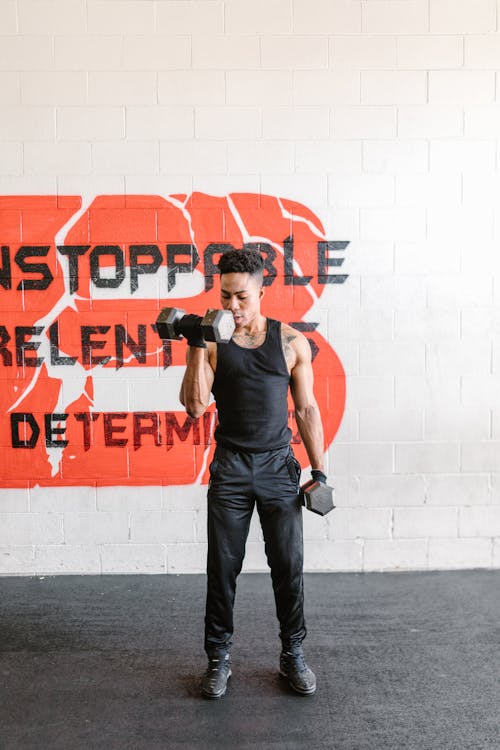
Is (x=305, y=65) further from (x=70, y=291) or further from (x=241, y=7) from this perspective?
(x=70, y=291)

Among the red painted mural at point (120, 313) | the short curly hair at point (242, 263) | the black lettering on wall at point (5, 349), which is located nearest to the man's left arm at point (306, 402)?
the short curly hair at point (242, 263)

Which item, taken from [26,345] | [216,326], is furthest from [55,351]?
[216,326]

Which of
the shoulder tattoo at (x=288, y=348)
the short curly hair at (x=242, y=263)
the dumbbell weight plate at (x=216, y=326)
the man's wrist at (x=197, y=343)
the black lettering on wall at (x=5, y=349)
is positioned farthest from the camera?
the black lettering on wall at (x=5, y=349)

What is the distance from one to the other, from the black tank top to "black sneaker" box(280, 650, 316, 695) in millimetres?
856

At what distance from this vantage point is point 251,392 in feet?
8.43

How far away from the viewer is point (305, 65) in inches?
144

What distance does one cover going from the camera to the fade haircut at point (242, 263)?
2.52 meters

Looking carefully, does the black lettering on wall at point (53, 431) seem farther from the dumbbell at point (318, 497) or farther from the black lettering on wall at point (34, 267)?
the dumbbell at point (318, 497)

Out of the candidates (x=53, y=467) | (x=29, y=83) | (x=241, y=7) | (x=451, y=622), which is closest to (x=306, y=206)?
(x=241, y=7)

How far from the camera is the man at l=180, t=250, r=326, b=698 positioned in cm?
255

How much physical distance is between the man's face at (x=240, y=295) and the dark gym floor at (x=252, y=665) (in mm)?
1503

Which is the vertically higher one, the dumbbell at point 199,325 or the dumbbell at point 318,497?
the dumbbell at point 199,325

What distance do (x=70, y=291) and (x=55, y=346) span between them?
331 millimetres

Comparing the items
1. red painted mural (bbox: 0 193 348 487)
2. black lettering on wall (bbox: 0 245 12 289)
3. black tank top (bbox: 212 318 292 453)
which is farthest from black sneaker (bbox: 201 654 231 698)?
black lettering on wall (bbox: 0 245 12 289)
